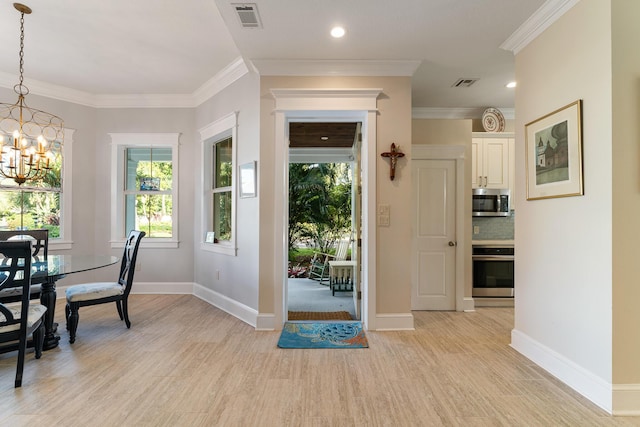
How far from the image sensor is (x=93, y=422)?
1896 millimetres

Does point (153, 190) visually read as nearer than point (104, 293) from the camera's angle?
No

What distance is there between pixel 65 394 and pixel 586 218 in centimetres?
360

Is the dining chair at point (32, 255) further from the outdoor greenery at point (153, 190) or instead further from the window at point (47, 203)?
the outdoor greenery at point (153, 190)

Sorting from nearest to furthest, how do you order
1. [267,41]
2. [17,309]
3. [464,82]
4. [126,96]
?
[17,309], [267,41], [464,82], [126,96]

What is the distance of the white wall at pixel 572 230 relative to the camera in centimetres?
204

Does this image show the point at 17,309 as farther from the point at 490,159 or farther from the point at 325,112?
the point at 490,159

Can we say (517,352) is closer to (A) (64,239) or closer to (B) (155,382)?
(B) (155,382)

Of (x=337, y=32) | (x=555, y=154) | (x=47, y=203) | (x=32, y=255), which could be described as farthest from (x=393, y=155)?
(x=47, y=203)

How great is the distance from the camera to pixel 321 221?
7625mm

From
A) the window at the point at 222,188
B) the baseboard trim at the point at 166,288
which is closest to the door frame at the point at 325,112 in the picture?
the window at the point at 222,188

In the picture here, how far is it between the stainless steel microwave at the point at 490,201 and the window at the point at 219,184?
3.21 meters

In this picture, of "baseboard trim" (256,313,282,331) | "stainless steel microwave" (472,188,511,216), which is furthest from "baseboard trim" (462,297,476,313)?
"baseboard trim" (256,313,282,331)

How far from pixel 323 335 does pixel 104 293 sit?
86.0 inches

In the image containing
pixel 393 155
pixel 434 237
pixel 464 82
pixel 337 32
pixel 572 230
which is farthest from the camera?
pixel 434 237
